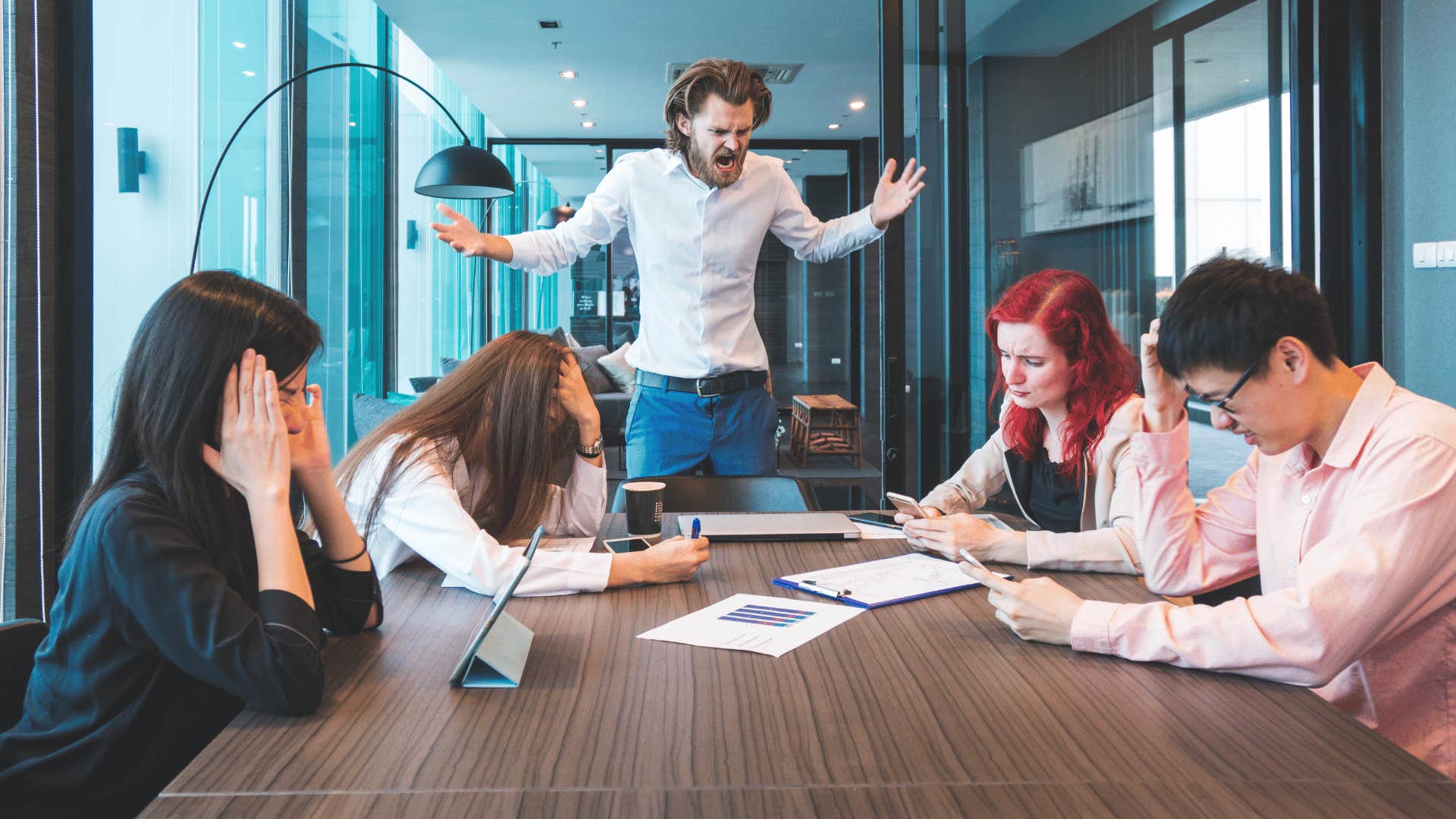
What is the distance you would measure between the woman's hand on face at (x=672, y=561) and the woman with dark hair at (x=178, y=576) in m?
0.51

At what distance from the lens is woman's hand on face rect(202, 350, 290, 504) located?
49.4 inches

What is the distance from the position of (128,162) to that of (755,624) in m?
2.62

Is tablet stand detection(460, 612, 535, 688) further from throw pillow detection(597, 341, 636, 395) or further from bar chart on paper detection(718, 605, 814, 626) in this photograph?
throw pillow detection(597, 341, 636, 395)

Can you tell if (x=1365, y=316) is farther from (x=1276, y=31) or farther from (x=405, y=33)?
(x=405, y=33)

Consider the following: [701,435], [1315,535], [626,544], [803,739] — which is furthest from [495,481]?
[1315,535]

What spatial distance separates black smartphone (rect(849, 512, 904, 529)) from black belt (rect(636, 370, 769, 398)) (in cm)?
67

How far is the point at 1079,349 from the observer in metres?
2.19

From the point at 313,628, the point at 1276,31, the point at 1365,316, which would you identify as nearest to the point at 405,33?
the point at 1276,31

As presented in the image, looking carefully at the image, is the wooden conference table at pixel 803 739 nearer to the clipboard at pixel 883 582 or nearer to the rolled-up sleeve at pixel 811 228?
the clipboard at pixel 883 582

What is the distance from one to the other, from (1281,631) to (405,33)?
20.5ft

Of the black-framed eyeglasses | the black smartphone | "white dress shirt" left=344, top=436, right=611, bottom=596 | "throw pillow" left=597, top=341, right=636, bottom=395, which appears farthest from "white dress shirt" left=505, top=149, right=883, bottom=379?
"throw pillow" left=597, top=341, right=636, bottom=395

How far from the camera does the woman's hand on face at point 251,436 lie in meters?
1.25

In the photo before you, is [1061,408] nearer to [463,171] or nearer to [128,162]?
[128,162]

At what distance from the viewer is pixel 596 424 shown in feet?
7.72
